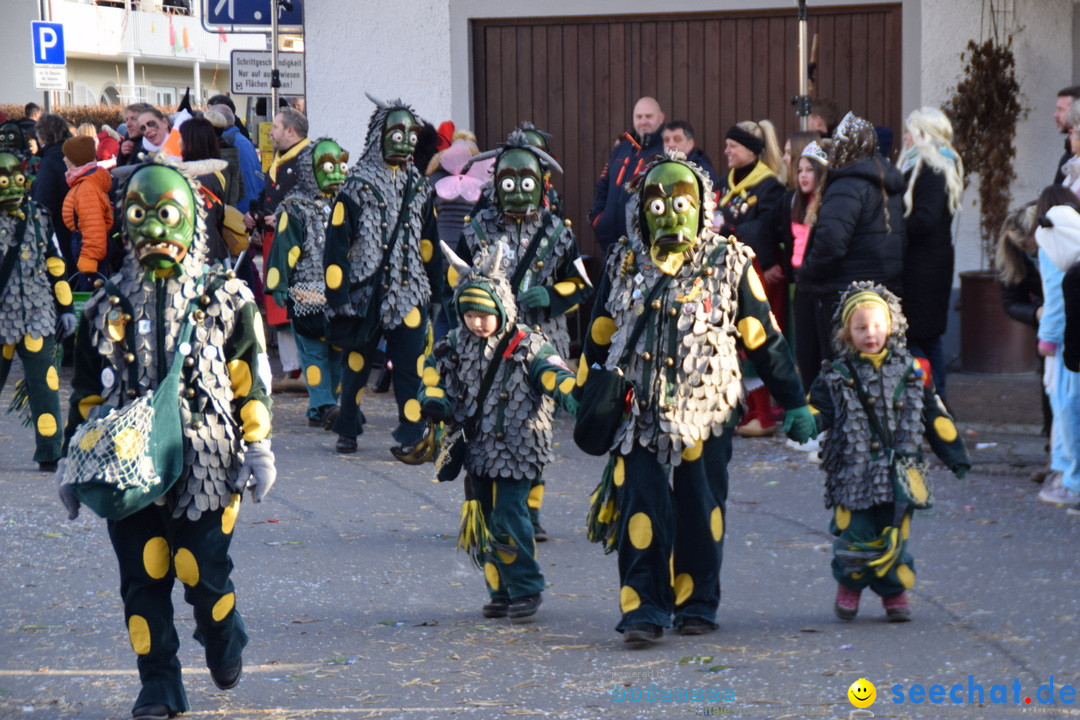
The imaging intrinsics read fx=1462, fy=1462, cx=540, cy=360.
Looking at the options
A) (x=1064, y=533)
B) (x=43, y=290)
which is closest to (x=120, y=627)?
(x=43, y=290)

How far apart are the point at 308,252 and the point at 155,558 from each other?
17.4 feet

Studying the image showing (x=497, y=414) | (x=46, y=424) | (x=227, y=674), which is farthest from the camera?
(x=46, y=424)

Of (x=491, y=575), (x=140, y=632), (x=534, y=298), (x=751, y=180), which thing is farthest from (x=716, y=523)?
(x=751, y=180)

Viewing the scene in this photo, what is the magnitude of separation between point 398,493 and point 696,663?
3.24m

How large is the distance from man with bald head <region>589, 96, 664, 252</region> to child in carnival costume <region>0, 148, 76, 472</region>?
12.8 ft

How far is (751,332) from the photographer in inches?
209

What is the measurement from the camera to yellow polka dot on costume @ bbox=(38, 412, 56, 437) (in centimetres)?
866

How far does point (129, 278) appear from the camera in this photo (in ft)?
15.5

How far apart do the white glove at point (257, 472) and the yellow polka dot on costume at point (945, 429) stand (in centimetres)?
256

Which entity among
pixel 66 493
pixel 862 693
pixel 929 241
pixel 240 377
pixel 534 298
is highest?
pixel 929 241

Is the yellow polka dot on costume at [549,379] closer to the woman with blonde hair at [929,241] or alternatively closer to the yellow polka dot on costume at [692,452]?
the yellow polka dot on costume at [692,452]

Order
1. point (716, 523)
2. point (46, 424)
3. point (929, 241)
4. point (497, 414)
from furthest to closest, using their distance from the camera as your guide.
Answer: point (46, 424) → point (929, 241) → point (497, 414) → point (716, 523)

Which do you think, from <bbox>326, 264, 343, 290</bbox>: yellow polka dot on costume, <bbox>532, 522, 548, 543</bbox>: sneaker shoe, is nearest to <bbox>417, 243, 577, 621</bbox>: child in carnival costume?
<bbox>532, 522, 548, 543</bbox>: sneaker shoe

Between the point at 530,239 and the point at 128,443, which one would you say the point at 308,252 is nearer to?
the point at 530,239
